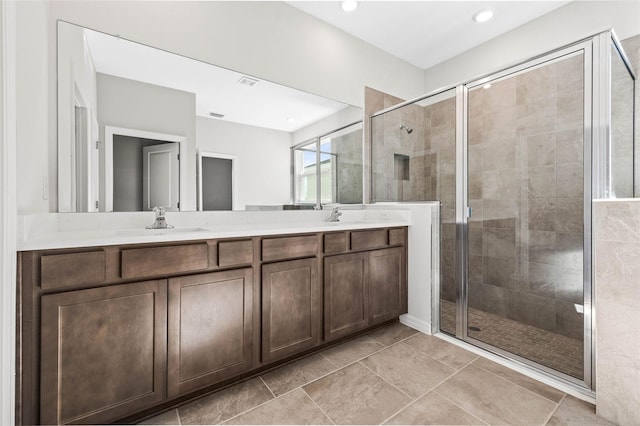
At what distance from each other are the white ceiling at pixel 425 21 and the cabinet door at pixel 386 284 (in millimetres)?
2062

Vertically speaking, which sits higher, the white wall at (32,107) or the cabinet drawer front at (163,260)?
the white wall at (32,107)

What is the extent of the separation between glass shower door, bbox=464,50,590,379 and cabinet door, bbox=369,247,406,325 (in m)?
0.51

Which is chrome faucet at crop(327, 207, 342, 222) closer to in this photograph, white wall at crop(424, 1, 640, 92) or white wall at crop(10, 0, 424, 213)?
white wall at crop(10, 0, 424, 213)

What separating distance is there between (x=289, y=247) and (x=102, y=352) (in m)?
0.97

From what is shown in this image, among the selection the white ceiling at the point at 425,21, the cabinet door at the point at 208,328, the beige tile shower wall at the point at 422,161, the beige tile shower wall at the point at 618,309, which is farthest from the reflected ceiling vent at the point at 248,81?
the beige tile shower wall at the point at 618,309

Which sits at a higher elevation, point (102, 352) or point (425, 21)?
point (425, 21)

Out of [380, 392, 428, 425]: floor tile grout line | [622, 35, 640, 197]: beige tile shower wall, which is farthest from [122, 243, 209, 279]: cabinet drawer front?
[622, 35, 640, 197]: beige tile shower wall

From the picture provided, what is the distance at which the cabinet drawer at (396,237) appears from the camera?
7.47 ft

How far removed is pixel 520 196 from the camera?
2.23m

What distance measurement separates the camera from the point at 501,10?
2.46 metres

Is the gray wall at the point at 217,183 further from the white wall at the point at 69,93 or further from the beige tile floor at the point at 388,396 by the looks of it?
the beige tile floor at the point at 388,396

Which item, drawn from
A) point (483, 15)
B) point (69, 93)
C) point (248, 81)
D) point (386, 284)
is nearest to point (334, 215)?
point (386, 284)

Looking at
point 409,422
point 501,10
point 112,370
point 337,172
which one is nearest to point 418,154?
point 337,172

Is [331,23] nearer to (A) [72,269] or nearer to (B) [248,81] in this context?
(B) [248,81]
